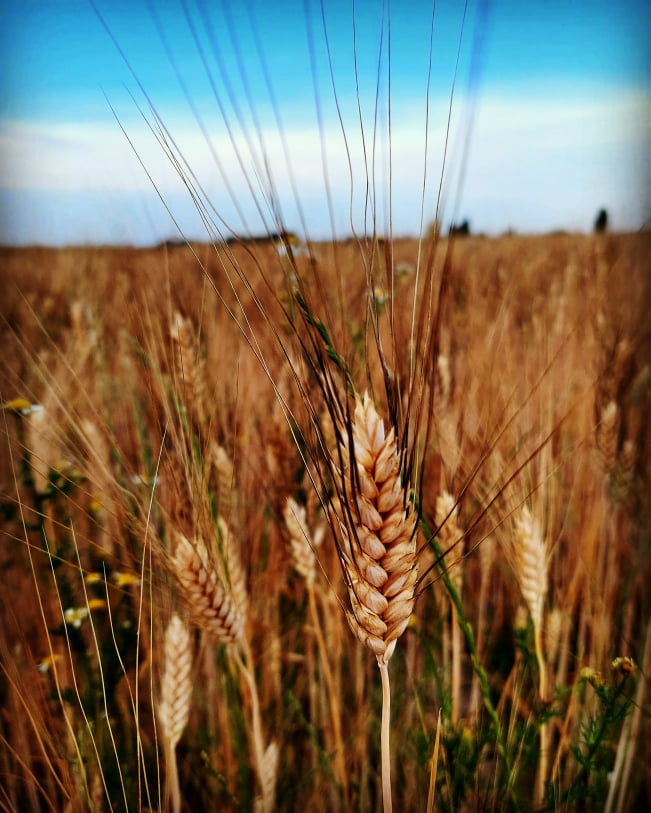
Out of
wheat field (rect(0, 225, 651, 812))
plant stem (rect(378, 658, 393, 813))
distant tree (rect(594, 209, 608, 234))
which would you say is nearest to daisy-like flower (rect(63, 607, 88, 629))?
wheat field (rect(0, 225, 651, 812))

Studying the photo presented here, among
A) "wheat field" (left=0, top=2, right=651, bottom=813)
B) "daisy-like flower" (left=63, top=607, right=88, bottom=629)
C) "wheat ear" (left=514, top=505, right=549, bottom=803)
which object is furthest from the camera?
"daisy-like flower" (left=63, top=607, right=88, bottom=629)

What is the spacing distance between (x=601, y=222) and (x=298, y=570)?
665 mm

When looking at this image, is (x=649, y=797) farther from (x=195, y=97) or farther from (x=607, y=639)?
(x=195, y=97)

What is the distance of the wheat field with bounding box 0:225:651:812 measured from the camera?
0.61 meters

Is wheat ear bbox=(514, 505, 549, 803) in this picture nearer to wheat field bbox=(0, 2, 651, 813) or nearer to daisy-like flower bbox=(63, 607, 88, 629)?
wheat field bbox=(0, 2, 651, 813)

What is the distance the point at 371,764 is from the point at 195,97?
0.88m

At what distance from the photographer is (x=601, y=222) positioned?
83 centimetres

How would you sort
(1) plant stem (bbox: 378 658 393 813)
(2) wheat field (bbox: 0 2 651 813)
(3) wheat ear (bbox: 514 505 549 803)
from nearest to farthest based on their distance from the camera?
1. (1) plant stem (bbox: 378 658 393 813)
2. (2) wheat field (bbox: 0 2 651 813)
3. (3) wheat ear (bbox: 514 505 549 803)

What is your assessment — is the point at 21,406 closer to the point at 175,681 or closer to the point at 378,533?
the point at 175,681

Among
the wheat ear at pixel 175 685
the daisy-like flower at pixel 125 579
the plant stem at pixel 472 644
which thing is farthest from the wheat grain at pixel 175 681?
the plant stem at pixel 472 644

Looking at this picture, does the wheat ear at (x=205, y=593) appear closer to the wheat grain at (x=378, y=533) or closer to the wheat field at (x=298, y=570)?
the wheat field at (x=298, y=570)

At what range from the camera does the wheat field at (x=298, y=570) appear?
61 centimetres

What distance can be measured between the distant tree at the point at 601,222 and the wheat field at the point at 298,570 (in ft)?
0.10

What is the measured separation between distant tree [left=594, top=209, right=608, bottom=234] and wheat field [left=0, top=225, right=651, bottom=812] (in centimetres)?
3
